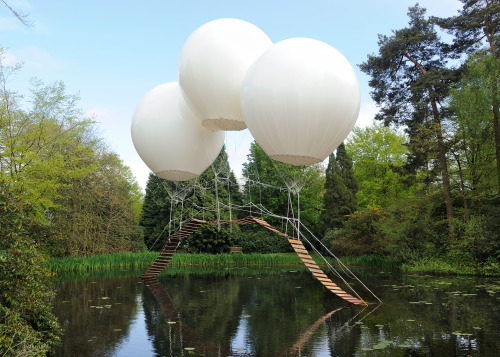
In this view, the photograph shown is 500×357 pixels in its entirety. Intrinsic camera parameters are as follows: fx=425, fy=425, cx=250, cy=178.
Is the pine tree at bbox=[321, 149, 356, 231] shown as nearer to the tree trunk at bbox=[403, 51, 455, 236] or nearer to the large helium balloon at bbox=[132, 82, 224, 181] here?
the tree trunk at bbox=[403, 51, 455, 236]

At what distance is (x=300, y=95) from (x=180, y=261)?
1354 centimetres

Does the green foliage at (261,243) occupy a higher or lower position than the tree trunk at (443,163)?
lower

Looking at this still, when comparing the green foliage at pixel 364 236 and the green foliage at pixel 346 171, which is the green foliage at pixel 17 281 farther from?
the green foliage at pixel 346 171

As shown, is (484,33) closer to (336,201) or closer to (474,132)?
(474,132)

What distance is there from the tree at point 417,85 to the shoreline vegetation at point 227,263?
4.97 ft

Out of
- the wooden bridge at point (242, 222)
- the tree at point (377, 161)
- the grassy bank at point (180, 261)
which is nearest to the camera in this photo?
the wooden bridge at point (242, 222)

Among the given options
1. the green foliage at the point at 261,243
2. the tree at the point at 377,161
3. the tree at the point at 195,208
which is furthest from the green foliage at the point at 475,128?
the green foliage at the point at 261,243

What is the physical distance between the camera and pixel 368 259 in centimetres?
1761

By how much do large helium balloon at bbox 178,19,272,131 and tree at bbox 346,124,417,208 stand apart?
19.5 meters

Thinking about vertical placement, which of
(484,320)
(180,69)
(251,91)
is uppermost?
(180,69)

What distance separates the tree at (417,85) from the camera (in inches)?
610

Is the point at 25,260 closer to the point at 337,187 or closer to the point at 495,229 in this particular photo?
the point at 495,229

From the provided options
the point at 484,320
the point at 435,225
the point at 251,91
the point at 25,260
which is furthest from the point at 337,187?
the point at 25,260

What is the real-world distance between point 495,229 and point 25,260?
1329cm
